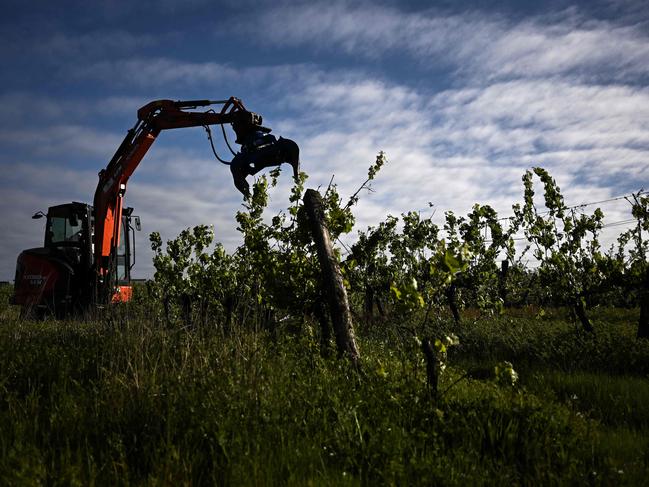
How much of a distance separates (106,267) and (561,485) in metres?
10.2

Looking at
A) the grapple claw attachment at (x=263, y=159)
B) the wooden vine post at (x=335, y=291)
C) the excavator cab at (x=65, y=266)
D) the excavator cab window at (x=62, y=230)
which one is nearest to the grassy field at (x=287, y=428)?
the wooden vine post at (x=335, y=291)

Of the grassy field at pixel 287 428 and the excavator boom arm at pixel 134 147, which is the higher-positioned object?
the excavator boom arm at pixel 134 147

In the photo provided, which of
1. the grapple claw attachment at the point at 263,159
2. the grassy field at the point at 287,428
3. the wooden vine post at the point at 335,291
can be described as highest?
the grapple claw attachment at the point at 263,159

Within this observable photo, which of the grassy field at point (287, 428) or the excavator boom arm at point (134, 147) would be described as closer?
the grassy field at point (287, 428)

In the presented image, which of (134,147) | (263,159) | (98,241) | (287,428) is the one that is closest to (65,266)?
(98,241)

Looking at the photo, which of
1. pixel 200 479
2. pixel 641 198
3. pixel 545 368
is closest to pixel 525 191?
pixel 641 198

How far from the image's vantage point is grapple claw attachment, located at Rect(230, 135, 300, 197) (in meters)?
6.33

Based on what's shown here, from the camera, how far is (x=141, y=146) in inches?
386

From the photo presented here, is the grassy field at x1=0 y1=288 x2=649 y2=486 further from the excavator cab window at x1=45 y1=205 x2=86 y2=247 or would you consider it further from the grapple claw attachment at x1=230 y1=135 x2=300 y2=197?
the excavator cab window at x1=45 y1=205 x2=86 y2=247

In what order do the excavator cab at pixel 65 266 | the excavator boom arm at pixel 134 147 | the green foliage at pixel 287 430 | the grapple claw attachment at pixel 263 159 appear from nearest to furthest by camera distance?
the green foliage at pixel 287 430, the grapple claw attachment at pixel 263 159, the excavator boom arm at pixel 134 147, the excavator cab at pixel 65 266

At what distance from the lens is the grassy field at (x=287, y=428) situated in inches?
118

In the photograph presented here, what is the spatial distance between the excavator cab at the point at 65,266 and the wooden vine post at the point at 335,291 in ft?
23.0

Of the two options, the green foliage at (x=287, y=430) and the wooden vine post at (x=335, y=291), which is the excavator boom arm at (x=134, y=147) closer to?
the wooden vine post at (x=335, y=291)

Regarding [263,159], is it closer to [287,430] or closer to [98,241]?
[287,430]
